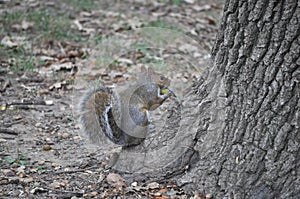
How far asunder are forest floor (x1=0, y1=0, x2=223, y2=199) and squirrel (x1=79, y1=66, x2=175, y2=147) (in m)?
0.23

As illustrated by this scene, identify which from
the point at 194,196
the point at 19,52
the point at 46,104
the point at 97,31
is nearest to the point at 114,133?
the point at 194,196

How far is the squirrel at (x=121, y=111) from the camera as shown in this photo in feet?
8.95

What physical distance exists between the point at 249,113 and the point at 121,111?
0.78 metres

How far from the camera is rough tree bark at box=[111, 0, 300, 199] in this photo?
7.04 feet

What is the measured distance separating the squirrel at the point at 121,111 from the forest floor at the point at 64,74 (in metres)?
0.23

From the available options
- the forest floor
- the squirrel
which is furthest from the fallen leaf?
the squirrel

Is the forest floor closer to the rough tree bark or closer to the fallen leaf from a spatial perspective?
the fallen leaf

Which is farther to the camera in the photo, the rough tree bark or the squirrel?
the squirrel

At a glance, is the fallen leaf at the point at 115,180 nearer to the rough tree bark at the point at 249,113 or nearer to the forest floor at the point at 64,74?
the forest floor at the point at 64,74

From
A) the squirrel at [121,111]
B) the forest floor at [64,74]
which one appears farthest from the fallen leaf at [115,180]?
the squirrel at [121,111]

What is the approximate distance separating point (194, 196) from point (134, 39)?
3003 mm

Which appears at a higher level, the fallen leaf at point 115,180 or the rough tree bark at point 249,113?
the rough tree bark at point 249,113

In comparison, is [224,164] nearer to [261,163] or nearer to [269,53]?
[261,163]

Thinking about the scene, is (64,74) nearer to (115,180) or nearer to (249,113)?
(115,180)
